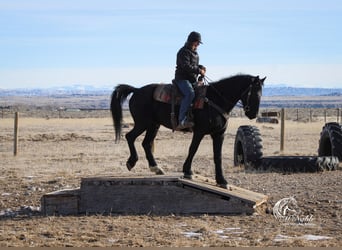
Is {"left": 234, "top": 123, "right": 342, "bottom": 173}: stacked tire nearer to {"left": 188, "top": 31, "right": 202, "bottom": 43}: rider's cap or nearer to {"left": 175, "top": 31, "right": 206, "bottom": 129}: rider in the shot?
{"left": 175, "top": 31, "right": 206, "bottom": 129}: rider

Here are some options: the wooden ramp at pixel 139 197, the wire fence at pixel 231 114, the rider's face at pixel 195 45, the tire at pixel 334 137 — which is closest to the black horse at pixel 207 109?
the wooden ramp at pixel 139 197

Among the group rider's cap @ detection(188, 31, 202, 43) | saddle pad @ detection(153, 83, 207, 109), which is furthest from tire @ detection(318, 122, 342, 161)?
rider's cap @ detection(188, 31, 202, 43)

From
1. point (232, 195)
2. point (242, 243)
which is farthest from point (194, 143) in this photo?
point (242, 243)

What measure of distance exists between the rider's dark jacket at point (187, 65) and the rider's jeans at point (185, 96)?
14 centimetres

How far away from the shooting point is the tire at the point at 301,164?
16812 mm

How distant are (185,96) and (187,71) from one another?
451mm

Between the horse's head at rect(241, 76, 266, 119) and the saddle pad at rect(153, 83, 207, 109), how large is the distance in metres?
0.78

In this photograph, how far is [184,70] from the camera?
37.4 ft

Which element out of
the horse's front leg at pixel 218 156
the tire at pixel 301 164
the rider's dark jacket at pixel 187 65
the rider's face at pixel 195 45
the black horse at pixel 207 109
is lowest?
the tire at pixel 301 164

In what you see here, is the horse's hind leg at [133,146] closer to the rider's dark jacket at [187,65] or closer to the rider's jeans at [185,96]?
the rider's jeans at [185,96]

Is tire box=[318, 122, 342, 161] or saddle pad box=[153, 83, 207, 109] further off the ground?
saddle pad box=[153, 83, 207, 109]

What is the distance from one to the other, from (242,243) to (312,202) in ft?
12.8

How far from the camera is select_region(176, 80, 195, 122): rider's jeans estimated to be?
37.2 ft

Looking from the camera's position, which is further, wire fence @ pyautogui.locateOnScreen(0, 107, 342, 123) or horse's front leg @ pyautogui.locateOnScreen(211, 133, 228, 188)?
wire fence @ pyautogui.locateOnScreen(0, 107, 342, 123)
